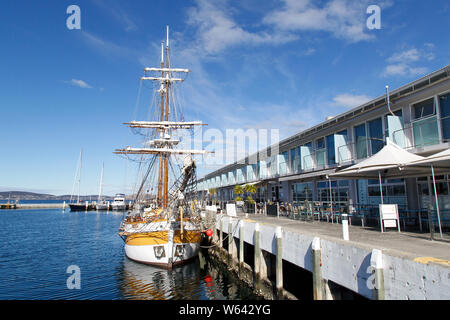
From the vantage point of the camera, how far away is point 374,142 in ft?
50.8

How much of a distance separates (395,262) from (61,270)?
59.6 feet

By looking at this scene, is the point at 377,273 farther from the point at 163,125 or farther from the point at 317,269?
the point at 163,125

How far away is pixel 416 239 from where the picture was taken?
27.8ft

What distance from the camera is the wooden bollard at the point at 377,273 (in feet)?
18.1

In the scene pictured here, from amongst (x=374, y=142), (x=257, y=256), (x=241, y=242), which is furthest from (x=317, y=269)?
(x=374, y=142)

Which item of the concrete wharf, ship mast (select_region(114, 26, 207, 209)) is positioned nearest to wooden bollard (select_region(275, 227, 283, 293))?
the concrete wharf

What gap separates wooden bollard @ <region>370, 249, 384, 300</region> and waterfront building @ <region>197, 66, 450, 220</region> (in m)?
8.35

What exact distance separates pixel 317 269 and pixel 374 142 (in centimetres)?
1060

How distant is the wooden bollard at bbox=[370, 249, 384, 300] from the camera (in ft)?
18.1

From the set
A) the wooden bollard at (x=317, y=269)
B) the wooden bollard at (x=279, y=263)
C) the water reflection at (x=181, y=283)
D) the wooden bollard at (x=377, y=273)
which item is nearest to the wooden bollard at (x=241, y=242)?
the water reflection at (x=181, y=283)

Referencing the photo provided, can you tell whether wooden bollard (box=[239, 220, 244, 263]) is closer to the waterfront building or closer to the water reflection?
the water reflection

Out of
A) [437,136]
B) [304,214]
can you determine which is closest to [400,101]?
[437,136]

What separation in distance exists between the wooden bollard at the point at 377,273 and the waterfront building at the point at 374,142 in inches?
329
